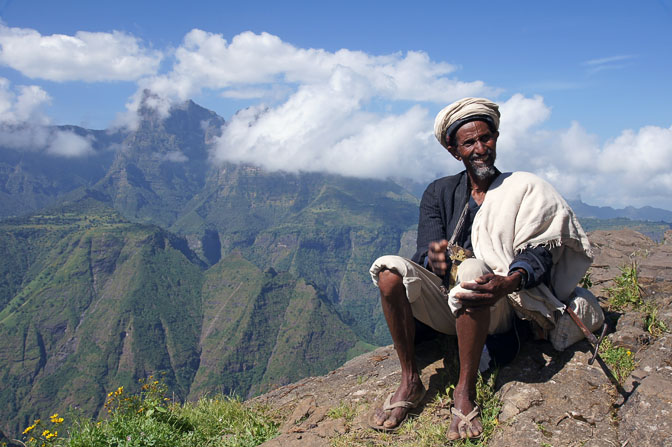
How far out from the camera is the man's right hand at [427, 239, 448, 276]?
165 inches

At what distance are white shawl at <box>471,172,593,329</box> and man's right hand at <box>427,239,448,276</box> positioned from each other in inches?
11.1

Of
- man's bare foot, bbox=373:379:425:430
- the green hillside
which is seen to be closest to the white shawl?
man's bare foot, bbox=373:379:425:430

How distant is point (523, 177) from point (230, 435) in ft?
12.5

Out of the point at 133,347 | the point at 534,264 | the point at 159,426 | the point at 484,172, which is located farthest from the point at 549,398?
the point at 133,347

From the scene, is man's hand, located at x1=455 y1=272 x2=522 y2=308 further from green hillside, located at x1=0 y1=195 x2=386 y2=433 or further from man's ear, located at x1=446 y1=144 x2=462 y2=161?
green hillside, located at x1=0 y1=195 x2=386 y2=433

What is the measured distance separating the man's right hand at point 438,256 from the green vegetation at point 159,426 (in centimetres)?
233

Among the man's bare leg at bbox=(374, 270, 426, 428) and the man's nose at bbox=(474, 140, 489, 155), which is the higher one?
the man's nose at bbox=(474, 140, 489, 155)

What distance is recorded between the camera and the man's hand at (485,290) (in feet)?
11.8

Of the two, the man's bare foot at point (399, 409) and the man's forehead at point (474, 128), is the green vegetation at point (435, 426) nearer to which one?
the man's bare foot at point (399, 409)

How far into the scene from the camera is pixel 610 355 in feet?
15.1

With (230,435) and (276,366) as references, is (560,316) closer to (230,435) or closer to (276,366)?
(230,435)

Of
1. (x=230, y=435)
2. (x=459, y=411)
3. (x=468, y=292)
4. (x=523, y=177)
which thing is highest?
(x=523, y=177)

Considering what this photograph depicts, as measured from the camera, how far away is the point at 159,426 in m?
4.57

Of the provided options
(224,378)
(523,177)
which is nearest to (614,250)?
(523,177)
